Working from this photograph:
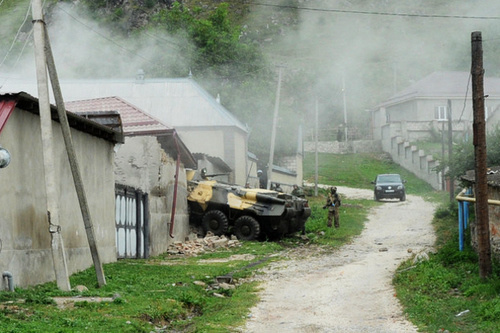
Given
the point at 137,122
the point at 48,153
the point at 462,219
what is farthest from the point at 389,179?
the point at 48,153

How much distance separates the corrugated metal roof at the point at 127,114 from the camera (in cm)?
2564

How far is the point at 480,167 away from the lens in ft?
54.6

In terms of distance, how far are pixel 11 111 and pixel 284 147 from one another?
4390 centimetres

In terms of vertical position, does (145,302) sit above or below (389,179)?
below

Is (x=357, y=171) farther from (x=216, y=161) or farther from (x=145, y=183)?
(x=145, y=183)

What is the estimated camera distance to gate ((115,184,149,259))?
22.2 meters

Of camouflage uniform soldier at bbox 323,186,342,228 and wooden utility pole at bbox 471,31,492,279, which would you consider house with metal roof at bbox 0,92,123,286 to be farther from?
camouflage uniform soldier at bbox 323,186,342,228

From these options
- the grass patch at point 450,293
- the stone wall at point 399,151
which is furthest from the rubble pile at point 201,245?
the stone wall at point 399,151

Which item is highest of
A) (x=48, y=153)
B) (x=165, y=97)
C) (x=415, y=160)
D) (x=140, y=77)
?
(x=140, y=77)

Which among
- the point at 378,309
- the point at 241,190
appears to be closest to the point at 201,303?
the point at 378,309

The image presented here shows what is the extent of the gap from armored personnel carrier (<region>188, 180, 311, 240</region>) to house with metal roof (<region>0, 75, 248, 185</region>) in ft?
38.5

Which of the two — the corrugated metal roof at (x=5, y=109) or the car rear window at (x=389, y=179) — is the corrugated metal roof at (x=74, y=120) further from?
the car rear window at (x=389, y=179)

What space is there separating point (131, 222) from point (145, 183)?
188 cm

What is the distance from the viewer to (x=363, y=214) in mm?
37781
